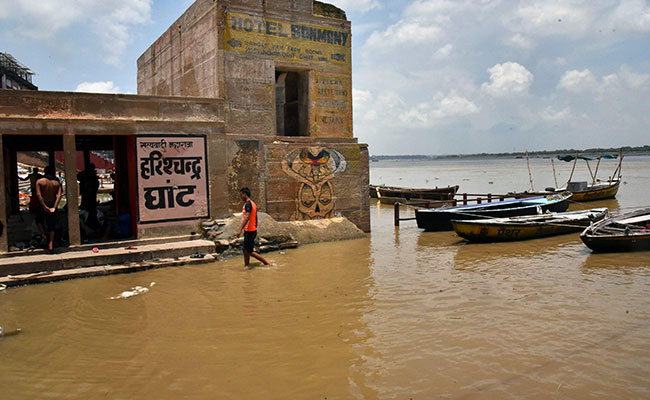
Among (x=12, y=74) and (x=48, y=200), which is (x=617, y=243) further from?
(x=12, y=74)

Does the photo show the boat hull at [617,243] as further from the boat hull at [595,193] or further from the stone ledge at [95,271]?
the boat hull at [595,193]

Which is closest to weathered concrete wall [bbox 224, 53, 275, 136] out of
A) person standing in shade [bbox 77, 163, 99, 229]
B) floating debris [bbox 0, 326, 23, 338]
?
person standing in shade [bbox 77, 163, 99, 229]

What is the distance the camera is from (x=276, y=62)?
13531mm

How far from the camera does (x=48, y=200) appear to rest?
32.3ft

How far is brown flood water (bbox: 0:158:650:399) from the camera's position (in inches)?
185

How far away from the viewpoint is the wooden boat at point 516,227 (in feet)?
44.4

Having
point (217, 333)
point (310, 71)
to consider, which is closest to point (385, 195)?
point (310, 71)

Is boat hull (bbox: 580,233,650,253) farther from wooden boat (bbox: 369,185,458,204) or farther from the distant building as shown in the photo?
the distant building

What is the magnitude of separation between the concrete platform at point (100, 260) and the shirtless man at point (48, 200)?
0.57m

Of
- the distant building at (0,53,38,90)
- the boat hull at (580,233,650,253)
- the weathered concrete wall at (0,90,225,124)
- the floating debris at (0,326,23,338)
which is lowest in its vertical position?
the floating debris at (0,326,23,338)

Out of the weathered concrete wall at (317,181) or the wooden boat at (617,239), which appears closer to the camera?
the wooden boat at (617,239)

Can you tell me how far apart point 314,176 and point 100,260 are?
247 inches

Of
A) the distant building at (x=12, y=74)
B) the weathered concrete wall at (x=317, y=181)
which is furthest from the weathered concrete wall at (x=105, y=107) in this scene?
the distant building at (x=12, y=74)

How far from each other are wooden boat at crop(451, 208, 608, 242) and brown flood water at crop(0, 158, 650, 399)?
3.16 meters
